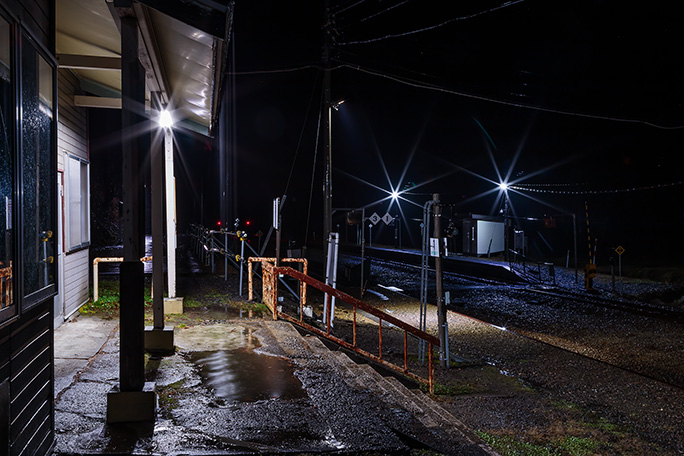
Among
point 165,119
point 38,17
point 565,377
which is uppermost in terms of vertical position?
point 165,119

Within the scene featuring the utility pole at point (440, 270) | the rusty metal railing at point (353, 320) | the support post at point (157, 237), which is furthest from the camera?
the utility pole at point (440, 270)

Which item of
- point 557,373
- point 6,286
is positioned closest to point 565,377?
point 557,373

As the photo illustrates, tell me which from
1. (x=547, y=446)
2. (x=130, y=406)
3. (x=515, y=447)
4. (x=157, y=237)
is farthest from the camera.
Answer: (x=157, y=237)

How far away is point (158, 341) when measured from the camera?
6699 mm

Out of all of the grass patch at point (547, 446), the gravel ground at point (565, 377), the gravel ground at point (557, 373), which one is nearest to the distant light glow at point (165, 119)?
the gravel ground at point (557, 373)

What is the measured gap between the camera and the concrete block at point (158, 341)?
668 centimetres

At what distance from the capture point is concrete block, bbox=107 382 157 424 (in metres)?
4.34

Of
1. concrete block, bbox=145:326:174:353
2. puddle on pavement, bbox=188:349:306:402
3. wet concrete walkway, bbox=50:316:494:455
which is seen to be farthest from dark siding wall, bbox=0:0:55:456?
concrete block, bbox=145:326:174:353

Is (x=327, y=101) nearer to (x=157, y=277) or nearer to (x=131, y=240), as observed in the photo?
(x=157, y=277)

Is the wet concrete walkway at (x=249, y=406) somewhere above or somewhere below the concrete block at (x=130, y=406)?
below

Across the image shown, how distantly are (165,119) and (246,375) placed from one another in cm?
424

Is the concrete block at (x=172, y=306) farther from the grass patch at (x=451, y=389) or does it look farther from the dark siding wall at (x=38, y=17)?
the dark siding wall at (x=38, y=17)

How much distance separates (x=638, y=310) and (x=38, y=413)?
46.4ft

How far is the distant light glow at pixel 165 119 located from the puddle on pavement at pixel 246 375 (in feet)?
11.2
